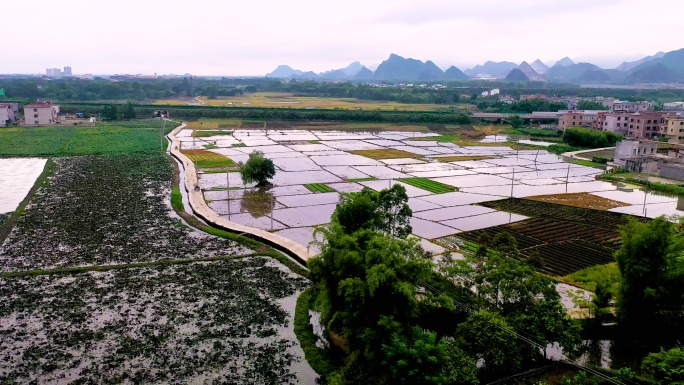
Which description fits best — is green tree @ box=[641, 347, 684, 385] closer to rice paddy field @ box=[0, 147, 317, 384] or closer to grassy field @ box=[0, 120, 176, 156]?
rice paddy field @ box=[0, 147, 317, 384]

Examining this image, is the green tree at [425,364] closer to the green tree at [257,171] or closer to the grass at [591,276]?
the grass at [591,276]

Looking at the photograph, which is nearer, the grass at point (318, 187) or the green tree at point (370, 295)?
the green tree at point (370, 295)

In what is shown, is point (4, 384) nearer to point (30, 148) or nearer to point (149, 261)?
point (149, 261)

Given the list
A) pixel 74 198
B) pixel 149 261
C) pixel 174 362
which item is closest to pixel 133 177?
pixel 74 198

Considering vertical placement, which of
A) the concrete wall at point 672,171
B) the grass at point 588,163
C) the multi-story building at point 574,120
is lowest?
the grass at point 588,163

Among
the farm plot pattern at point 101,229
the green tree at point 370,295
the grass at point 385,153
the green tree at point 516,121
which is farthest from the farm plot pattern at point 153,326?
the green tree at point 516,121

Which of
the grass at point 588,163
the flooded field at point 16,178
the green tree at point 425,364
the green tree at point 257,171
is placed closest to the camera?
the green tree at point 425,364
